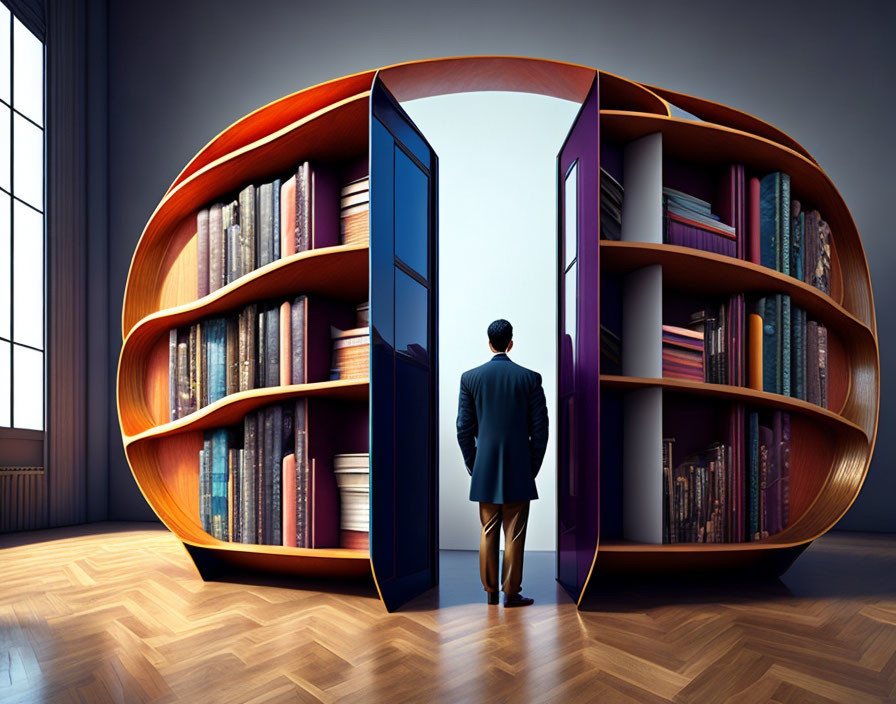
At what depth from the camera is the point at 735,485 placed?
3129mm

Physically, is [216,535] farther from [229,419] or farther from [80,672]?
[80,672]

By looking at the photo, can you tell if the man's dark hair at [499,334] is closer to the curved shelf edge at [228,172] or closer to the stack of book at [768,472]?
the curved shelf edge at [228,172]

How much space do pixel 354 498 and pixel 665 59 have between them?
460 centimetres

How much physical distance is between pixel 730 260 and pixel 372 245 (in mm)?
1604

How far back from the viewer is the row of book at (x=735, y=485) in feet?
9.92

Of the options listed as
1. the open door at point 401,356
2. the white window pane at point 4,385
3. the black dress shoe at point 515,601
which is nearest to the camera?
the open door at point 401,356

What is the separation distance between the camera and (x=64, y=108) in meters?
5.88

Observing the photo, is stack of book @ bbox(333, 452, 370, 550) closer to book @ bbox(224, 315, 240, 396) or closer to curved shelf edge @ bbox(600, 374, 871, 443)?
book @ bbox(224, 315, 240, 396)

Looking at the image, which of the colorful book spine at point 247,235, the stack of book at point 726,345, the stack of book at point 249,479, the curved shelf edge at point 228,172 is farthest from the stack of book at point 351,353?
the stack of book at point 726,345

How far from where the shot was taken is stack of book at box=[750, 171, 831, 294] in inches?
131

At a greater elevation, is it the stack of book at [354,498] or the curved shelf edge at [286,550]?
the stack of book at [354,498]

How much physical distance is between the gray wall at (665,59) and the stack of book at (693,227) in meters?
2.77

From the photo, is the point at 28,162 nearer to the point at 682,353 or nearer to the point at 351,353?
the point at 351,353

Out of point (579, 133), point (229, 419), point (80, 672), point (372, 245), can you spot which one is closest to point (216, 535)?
point (229, 419)
